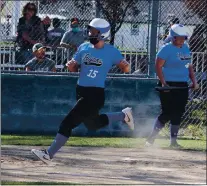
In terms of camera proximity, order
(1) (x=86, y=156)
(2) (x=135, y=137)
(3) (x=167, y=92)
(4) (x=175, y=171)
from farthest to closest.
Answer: (2) (x=135, y=137) → (3) (x=167, y=92) → (1) (x=86, y=156) → (4) (x=175, y=171)

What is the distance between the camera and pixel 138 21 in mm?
13977

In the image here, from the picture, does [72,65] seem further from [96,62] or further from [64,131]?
[64,131]

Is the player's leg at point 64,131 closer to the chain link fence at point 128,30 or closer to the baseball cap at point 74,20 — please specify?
the chain link fence at point 128,30

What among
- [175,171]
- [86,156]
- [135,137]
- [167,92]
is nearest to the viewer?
[175,171]

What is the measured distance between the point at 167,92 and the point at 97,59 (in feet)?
7.66

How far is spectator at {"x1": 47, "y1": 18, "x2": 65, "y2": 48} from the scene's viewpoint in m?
14.4

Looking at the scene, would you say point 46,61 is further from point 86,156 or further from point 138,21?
point 86,156

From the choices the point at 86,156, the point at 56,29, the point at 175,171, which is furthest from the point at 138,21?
the point at 175,171

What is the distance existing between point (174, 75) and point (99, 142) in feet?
5.26

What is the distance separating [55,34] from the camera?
1446cm

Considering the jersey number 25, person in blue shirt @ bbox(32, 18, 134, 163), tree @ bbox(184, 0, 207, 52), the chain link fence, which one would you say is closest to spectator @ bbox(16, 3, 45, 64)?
the chain link fence

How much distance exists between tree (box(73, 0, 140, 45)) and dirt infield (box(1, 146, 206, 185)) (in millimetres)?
2788

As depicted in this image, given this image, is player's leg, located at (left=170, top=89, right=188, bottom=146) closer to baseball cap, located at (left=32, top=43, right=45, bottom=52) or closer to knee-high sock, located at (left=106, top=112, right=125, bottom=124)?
knee-high sock, located at (left=106, top=112, right=125, bottom=124)

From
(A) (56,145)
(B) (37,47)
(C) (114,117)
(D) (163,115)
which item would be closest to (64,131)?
(A) (56,145)
